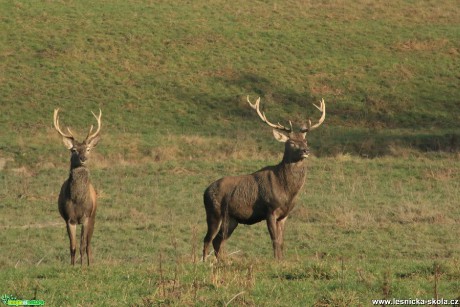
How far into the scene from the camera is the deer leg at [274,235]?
50.9ft

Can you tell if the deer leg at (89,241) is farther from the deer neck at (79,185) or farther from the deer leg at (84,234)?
the deer neck at (79,185)

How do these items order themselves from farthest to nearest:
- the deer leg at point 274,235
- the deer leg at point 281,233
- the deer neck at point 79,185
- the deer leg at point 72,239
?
the deer neck at point 79,185, the deer leg at point 72,239, the deer leg at point 281,233, the deer leg at point 274,235

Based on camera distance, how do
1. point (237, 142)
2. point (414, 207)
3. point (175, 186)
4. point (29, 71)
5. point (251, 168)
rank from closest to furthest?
point (414, 207), point (175, 186), point (251, 168), point (237, 142), point (29, 71)

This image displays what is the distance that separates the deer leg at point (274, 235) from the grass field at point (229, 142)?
299 millimetres

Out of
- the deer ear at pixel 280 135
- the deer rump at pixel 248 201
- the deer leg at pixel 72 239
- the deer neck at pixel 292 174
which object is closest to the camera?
the deer leg at pixel 72 239

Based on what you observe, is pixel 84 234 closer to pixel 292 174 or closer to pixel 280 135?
pixel 292 174

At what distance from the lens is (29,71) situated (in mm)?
44156

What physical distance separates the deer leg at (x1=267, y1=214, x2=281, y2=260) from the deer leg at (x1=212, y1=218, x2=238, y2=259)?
2.05ft

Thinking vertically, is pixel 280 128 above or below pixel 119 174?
above

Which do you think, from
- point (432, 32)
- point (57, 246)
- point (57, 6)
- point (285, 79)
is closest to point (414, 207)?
point (57, 246)

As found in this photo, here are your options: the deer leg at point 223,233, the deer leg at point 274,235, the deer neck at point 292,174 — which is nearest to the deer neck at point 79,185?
the deer leg at point 223,233

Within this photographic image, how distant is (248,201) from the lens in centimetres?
1612

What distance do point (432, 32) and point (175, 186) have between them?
2850 cm

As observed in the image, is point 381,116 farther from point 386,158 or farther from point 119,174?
point 119,174
